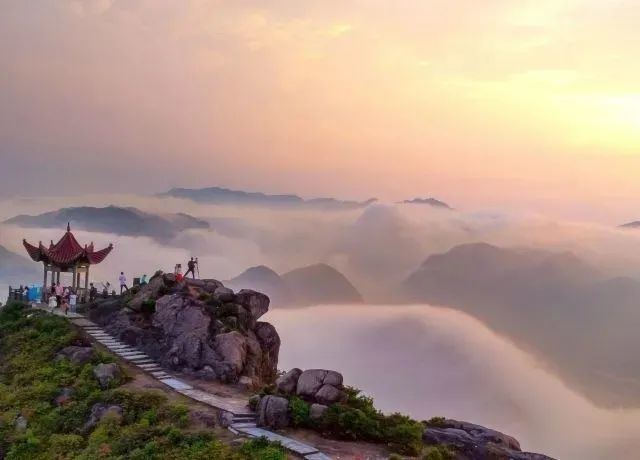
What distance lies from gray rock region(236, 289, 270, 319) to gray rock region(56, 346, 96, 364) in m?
7.39

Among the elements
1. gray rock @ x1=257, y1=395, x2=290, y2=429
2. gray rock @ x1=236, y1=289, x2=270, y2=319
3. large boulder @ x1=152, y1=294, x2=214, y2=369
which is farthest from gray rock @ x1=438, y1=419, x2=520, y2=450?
gray rock @ x1=236, y1=289, x2=270, y2=319

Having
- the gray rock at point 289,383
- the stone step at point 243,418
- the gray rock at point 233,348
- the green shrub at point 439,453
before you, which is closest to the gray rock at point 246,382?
the gray rock at point 233,348

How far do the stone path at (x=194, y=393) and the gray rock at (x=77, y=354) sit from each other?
1492mm

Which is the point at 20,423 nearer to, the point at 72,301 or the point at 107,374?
the point at 107,374

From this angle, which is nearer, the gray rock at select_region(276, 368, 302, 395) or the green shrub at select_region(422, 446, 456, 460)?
the green shrub at select_region(422, 446, 456, 460)

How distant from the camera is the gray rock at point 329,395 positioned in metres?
18.6

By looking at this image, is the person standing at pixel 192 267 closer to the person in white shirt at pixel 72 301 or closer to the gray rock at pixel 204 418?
the person in white shirt at pixel 72 301

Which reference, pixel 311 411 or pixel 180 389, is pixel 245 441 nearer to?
pixel 311 411

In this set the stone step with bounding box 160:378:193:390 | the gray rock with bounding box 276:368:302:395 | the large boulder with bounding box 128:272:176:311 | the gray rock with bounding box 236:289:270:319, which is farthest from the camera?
the large boulder with bounding box 128:272:176:311

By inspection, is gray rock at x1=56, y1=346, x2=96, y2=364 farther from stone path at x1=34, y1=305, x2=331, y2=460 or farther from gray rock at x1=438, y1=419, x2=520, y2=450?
gray rock at x1=438, y1=419, x2=520, y2=450

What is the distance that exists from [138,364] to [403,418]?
1326 cm

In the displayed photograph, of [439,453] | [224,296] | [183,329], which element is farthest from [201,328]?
[439,453]

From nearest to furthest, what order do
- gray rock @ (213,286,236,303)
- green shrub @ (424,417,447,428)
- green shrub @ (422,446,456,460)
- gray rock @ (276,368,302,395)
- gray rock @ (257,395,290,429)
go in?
green shrub @ (422,446,456,460), gray rock @ (257,395,290,429), gray rock @ (276,368,302,395), green shrub @ (424,417,447,428), gray rock @ (213,286,236,303)

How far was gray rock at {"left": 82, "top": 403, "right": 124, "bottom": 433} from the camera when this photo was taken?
19719 millimetres
